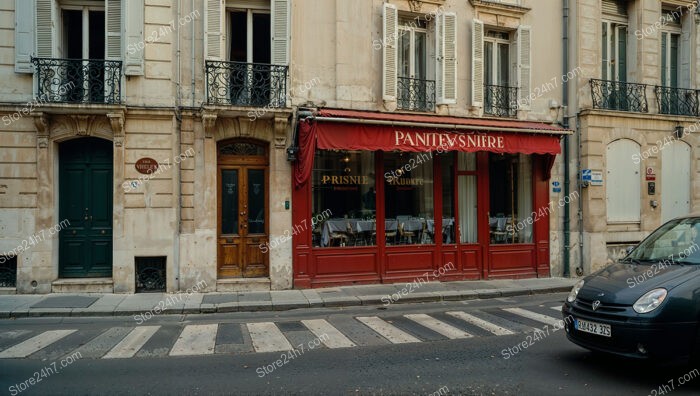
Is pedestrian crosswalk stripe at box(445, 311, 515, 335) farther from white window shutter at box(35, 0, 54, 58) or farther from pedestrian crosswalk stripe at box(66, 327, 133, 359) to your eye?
white window shutter at box(35, 0, 54, 58)

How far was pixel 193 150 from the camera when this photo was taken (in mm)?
11391

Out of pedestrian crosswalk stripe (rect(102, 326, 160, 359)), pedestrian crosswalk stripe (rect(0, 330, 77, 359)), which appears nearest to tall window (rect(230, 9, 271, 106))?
pedestrian crosswalk stripe (rect(102, 326, 160, 359))

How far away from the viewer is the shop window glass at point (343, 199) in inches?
482

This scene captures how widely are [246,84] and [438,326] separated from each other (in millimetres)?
6889

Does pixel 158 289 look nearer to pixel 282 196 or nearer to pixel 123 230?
pixel 123 230

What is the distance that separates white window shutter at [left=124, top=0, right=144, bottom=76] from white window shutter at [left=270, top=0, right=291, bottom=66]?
2915 mm

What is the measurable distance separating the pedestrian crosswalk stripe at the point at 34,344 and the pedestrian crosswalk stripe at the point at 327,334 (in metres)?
3.84

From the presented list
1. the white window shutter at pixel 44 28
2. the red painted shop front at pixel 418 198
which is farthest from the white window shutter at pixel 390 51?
the white window shutter at pixel 44 28

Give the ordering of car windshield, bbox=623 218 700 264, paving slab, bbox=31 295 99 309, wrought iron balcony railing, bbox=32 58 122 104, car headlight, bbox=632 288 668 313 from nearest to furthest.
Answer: car headlight, bbox=632 288 668 313, car windshield, bbox=623 218 700 264, paving slab, bbox=31 295 99 309, wrought iron balcony railing, bbox=32 58 122 104

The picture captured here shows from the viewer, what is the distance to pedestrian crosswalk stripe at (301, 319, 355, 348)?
7102 millimetres

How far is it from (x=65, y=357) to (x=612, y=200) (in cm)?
1395

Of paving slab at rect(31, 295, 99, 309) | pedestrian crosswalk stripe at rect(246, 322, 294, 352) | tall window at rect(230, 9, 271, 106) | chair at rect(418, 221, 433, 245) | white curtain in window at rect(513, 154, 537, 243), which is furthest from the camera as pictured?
white curtain in window at rect(513, 154, 537, 243)

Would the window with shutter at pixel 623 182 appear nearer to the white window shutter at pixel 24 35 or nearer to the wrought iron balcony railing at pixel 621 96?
the wrought iron balcony railing at pixel 621 96

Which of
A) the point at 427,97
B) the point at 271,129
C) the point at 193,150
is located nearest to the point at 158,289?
the point at 193,150
